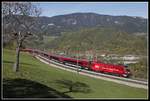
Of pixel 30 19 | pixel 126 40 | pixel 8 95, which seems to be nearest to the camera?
pixel 8 95

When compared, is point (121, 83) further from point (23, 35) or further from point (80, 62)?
point (80, 62)

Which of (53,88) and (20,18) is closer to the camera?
(53,88)

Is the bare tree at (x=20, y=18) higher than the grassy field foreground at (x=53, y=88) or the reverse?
higher

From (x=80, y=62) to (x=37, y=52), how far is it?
3027 centimetres

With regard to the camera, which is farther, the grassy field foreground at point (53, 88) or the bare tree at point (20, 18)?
the bare tree at point (20, 18)

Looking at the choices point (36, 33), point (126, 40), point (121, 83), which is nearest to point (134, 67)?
point (121, 83)

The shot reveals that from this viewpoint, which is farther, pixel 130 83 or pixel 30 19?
pixel 130 83

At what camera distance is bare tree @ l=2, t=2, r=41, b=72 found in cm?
3725

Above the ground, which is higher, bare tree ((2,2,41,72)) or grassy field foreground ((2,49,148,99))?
bare tree ((2,2,41,72))

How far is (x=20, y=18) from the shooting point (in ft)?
133

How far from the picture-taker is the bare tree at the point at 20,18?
37.2m

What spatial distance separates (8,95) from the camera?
2166 cm

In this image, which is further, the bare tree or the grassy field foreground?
the bare tree

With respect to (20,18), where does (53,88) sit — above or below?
below
